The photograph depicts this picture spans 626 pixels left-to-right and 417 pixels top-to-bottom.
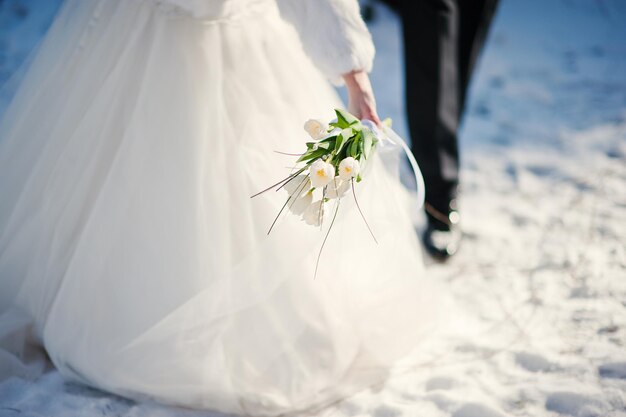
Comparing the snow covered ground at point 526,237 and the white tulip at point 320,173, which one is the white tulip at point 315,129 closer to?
the white tulip at point 320,173

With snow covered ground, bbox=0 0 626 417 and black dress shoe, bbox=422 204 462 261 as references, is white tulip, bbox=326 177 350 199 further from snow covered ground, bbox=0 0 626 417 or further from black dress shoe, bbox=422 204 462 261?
black dress shoe, bbox=422 204 462 261

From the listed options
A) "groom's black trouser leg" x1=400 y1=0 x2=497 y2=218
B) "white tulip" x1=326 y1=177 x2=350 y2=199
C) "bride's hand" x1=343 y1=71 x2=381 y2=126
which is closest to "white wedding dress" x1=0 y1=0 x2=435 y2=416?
"bride's hand" x1=343 y1=71 x2=381 y2=126

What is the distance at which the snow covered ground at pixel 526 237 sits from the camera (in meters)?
1.35

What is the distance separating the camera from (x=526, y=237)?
2.03 meters

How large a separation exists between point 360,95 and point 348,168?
26 cm

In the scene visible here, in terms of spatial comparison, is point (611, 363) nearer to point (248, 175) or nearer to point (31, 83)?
point (248, 175)

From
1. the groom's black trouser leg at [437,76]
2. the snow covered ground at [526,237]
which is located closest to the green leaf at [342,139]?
the snow covered ground at [526,237]

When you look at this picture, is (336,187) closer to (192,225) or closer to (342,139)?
(342,139)

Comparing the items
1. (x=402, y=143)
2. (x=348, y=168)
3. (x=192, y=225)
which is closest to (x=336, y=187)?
(x=348, y=168)

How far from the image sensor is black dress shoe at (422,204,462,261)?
1947 mm

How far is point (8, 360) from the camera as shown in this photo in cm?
131

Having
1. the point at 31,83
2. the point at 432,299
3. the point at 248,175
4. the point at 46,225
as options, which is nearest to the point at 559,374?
the point at 432,299

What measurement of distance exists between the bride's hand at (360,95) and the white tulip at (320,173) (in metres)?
0.27

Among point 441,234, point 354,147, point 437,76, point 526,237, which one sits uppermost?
point 354,147
